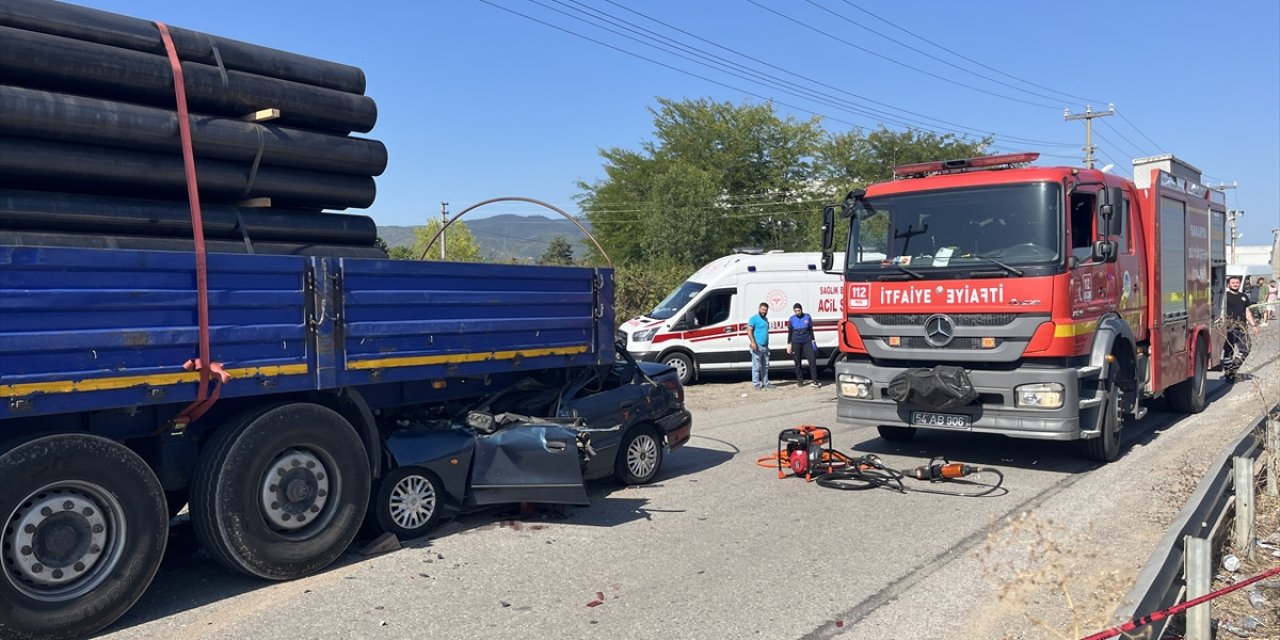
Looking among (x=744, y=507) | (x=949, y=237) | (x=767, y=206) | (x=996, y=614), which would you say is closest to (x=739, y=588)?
(x=996, y=614)

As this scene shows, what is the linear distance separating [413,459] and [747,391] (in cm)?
1100

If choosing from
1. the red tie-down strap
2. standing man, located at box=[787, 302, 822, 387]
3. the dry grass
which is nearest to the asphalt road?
the dry grass

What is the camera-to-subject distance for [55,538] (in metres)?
4.70

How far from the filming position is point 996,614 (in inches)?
197

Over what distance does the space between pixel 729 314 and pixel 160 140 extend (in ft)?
42.8

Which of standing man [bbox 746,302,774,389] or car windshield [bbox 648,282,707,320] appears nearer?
standing man [bbox 746,302,774,389]

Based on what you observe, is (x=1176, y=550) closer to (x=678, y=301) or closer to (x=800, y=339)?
(x=800, y=339)

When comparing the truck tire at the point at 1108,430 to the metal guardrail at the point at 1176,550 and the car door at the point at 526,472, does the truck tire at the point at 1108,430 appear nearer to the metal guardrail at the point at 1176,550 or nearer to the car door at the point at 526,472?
the metal guardrail at the point at 1176,550

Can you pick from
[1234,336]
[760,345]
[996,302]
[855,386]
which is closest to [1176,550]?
[996,302]

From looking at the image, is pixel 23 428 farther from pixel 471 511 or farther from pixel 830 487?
pixel 830 487

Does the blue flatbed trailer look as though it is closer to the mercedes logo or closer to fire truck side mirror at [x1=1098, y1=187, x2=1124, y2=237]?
the mercedes logo

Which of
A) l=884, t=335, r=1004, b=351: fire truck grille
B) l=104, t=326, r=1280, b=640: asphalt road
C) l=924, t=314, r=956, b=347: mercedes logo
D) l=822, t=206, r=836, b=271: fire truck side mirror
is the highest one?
l=822, t=206, r=836, b=271: fire truck side mirror

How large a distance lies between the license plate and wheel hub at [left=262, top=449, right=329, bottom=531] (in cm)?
561

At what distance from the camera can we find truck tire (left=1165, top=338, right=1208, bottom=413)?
12.5 m
